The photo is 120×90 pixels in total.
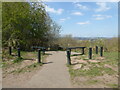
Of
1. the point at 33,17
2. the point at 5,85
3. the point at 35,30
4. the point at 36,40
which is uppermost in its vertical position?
the point at 33,17

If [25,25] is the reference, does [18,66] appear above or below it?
below

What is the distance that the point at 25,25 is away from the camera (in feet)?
40.7

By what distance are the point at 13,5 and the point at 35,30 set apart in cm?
395

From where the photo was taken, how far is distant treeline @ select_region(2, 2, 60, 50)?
36.3 ft

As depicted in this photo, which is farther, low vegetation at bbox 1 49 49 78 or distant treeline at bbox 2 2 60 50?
distant treeline at bbox 2 2 60 50

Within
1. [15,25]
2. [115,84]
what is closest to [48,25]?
[15,25]

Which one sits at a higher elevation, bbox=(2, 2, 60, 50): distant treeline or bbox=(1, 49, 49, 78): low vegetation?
bbox=(2, 2, 60, 50): distant treeline

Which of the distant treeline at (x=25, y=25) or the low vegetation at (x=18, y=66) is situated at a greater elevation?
the distant treeline at (x=25, y=25)

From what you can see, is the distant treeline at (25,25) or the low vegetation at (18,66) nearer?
the low vegetation at (18,66)

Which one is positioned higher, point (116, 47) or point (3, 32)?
point (3, 32)

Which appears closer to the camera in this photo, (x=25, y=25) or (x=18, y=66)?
(x=18, y=66)

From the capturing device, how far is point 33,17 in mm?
13648

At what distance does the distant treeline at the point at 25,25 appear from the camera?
1107 centimetres

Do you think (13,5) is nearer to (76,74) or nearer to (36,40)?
(36,40)
